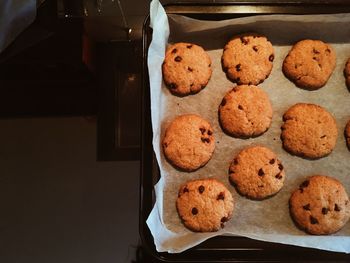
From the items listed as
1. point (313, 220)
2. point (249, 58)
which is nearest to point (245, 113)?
point (249, 58)

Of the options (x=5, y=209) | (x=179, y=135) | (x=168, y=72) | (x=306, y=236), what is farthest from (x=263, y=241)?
(x=5, y=209)

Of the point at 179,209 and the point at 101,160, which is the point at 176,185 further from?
the point at 101,160

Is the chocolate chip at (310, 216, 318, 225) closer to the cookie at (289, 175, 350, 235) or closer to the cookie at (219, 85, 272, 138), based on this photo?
the cookie at (289, 175, 350, 235)

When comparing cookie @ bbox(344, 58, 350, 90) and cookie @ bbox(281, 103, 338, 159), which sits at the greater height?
cookie @ bbox(344, 58, 350, 90)

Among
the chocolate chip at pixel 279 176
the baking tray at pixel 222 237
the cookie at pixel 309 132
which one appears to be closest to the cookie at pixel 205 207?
the baking tray at pixel 222 237

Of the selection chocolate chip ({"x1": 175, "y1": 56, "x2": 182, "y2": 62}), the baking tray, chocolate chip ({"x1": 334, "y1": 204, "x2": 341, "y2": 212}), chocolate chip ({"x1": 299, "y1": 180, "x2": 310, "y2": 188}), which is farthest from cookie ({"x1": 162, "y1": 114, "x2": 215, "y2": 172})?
chocolate chip ({"x1": 334, "y1": 204, "x2": 341, "y2": 212})

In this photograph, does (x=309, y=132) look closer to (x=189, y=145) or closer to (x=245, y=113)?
(x=245, y=113)
